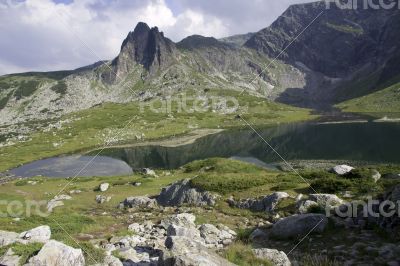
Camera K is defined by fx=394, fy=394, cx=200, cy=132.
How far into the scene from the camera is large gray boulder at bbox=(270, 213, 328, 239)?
22.5m

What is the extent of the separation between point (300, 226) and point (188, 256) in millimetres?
10371

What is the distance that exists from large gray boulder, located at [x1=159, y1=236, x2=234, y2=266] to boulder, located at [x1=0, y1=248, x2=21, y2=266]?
251 inches

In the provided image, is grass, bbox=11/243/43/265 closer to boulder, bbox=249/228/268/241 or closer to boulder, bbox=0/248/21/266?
boulder, bbox=0/248/21/266

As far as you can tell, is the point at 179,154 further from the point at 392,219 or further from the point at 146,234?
the point at 392,219

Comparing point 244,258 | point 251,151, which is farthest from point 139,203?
point 251,151

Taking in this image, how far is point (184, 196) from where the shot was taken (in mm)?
46938

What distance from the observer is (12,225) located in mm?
32469

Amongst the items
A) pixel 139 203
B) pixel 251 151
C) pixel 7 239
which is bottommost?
pixel 251 151

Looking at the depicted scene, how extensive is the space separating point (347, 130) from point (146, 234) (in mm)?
153172

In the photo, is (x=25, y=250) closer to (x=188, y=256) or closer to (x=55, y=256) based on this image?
(x=55, y=256)

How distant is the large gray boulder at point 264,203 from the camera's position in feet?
120

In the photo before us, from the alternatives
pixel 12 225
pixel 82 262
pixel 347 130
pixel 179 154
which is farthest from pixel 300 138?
pixel 82 262

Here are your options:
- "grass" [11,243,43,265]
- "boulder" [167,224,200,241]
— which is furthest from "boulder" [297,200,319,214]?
"grass" [11,243,43,265]

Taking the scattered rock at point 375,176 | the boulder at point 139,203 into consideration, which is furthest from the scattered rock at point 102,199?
the scattered rock at point 375,176
